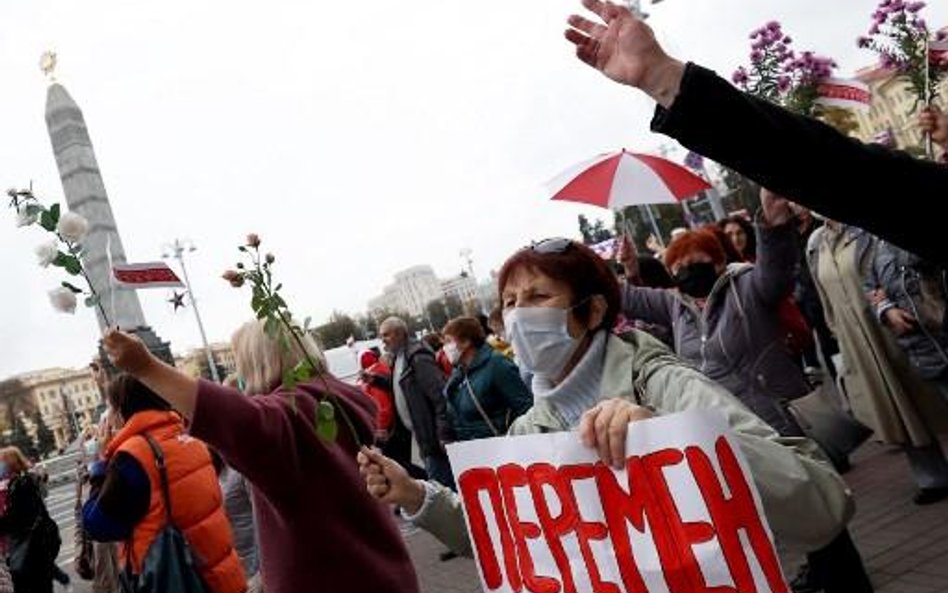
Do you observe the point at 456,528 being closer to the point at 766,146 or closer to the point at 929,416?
the point at 766,146

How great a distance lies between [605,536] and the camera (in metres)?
1.74

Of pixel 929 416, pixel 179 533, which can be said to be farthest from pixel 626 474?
pixel 929 416

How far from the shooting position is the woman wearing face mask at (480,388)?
616 cm

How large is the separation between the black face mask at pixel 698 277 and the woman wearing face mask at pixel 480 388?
6.10 ft

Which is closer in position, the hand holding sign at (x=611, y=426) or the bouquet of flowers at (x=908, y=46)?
the hand holding sign at (x=611, y=426)

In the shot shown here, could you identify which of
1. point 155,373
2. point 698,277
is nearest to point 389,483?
point 155,373

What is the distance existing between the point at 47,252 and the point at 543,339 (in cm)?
135

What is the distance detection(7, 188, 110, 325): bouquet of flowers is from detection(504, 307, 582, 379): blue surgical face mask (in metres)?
1.20

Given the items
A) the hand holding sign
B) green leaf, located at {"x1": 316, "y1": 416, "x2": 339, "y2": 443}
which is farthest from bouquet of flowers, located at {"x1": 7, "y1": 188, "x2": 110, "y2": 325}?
the hand holding sign

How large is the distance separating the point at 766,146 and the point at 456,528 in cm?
134

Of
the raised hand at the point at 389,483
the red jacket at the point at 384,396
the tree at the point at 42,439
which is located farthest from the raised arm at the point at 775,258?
the tree at the point at 42,439

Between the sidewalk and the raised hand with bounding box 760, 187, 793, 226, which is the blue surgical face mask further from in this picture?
the sidewalk

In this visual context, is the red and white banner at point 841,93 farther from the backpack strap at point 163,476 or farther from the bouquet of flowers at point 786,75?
the backpack strap at point 163,476

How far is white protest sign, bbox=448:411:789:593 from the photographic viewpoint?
60.4 inches
